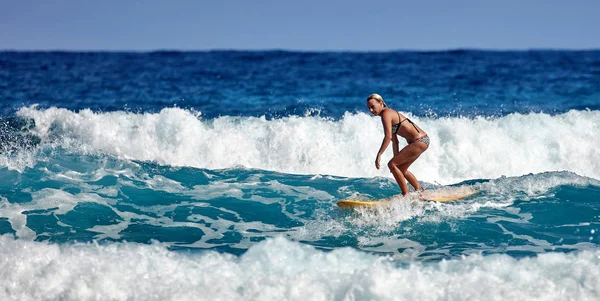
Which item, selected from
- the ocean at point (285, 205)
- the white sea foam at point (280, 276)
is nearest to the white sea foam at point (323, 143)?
the ocean at point (285, 205)

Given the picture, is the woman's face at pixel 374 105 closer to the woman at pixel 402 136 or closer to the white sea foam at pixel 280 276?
the woman at pixel 402 136

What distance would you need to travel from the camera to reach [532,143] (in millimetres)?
14125

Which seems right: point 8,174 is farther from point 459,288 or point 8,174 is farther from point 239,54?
point 239,54

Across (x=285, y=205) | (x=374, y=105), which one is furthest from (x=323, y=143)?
(x=374, y=105)

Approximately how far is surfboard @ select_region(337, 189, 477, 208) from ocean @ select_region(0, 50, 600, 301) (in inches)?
5.3

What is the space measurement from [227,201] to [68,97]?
1287 cm

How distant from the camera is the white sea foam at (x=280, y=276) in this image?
639cm

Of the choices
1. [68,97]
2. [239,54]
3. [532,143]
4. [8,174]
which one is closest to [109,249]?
[8,174]

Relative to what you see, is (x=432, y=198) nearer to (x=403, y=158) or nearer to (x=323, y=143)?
(x=403, y=158)

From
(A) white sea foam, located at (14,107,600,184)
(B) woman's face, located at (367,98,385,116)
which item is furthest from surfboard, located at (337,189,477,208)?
(A) white sea foam, located at (14,107,600,184)

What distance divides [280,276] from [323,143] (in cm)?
705

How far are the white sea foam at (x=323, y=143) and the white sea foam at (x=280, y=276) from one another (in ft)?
18.6

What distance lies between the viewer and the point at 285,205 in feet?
33.0

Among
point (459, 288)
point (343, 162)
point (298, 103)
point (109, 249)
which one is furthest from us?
point (298, 103)
